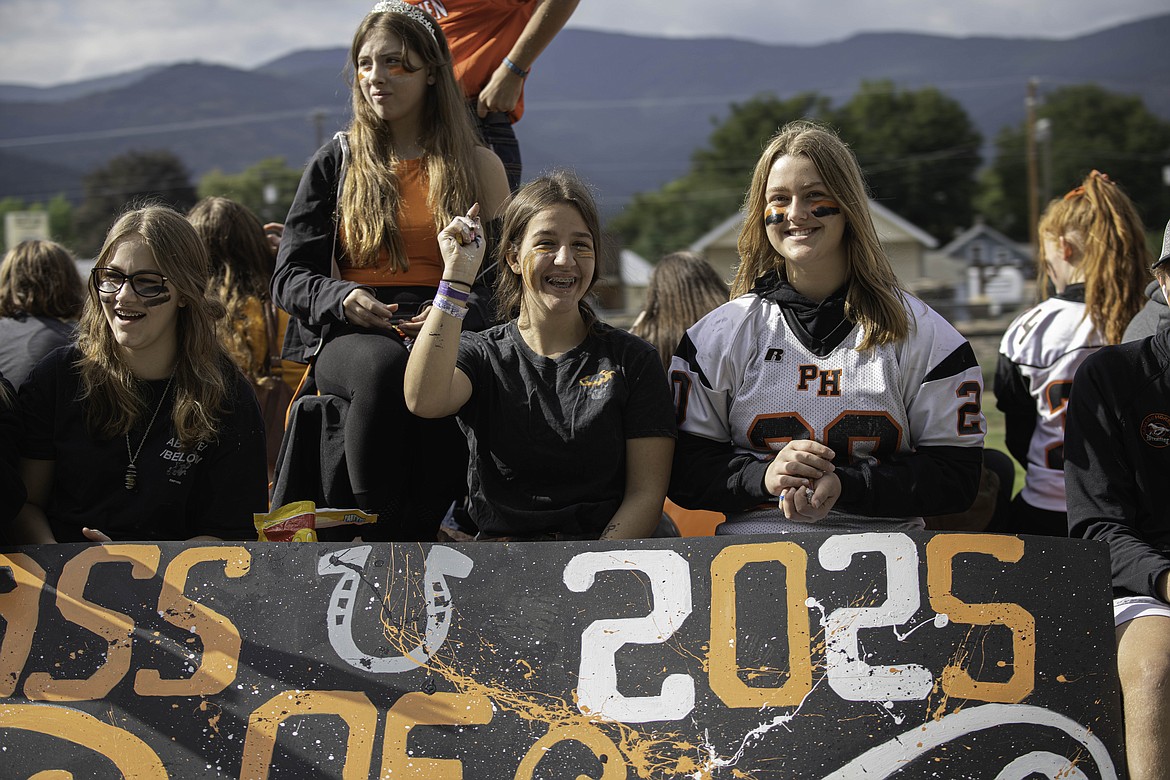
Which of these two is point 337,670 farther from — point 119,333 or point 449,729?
point 119,333

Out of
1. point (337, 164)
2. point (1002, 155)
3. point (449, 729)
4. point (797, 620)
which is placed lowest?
point (449, 729)

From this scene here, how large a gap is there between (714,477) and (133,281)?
175 centimetres

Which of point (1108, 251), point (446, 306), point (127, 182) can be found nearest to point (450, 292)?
point (446, 306)

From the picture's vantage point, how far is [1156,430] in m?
2.83

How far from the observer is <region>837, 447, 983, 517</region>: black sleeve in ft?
9.42

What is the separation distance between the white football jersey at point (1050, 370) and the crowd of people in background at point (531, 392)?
0.43 metres

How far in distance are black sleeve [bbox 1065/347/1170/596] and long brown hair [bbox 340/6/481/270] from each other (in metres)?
1.95

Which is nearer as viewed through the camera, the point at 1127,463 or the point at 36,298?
the point at 1127,463

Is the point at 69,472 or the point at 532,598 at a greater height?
the point at 69,472

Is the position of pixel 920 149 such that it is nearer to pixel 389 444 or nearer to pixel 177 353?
pixel 389 444

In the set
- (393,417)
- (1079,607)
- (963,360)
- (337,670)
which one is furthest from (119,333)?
(1079,607)

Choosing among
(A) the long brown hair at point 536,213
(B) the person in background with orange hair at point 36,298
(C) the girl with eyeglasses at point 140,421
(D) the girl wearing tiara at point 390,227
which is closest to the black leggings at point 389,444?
(D) the girl wearing tiara at point 390,227

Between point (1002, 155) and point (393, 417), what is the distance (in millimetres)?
96426

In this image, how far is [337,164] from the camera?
372cm
